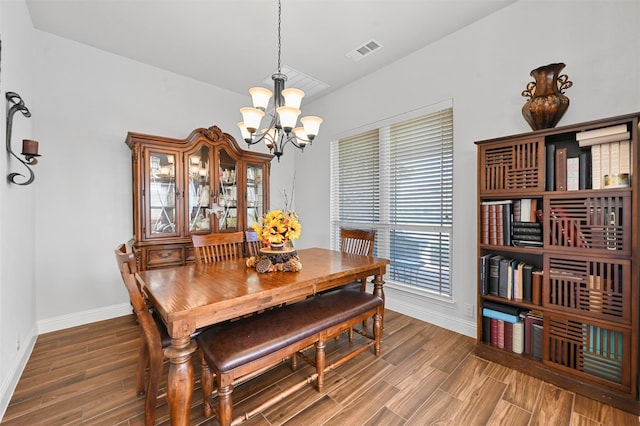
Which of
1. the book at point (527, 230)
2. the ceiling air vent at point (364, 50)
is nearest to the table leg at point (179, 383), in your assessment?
the book at point (527, 230)

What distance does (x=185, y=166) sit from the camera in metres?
3.14

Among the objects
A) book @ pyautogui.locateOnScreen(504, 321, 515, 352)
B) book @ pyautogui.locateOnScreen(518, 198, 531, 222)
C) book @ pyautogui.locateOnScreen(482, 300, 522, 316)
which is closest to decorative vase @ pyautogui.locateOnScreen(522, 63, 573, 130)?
book @ pyautogui.locateOnScreen(518, 198, 531, 222)

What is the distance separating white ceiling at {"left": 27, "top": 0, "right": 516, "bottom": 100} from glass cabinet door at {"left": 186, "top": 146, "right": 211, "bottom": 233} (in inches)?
46.5

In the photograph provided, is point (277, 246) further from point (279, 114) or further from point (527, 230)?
point (527, 230)

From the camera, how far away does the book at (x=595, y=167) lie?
67.9 inches

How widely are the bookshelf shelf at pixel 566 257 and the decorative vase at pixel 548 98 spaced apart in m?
0.13

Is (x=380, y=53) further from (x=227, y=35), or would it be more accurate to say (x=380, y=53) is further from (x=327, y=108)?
(x=227, y=35)

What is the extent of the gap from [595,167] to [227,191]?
361cm

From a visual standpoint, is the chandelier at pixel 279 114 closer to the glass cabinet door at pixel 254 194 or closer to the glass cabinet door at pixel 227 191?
the glass cabinet door at pixel 227 191

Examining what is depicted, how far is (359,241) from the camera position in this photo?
276 cm

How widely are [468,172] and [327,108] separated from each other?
2.42m

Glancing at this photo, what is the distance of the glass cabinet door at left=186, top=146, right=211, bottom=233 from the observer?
323 cm

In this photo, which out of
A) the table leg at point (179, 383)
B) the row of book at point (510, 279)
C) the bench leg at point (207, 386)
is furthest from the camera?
the row of book at point (510, 279)

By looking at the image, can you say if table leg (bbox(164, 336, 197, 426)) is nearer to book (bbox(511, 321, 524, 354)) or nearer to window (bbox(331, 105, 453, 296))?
book (bbox(511, 321, 524, 354))
